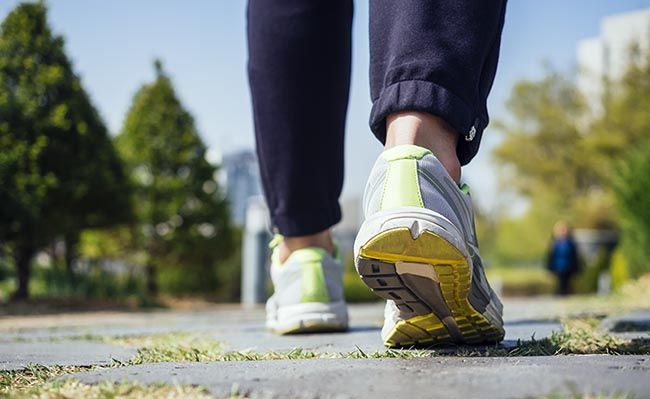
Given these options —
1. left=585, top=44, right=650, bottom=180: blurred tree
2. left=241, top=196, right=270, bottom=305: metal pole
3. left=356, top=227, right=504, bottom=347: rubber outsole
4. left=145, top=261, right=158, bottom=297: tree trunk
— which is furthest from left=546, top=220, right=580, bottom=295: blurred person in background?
left=356, top=227, right=504, bottom=347: rubber outsole

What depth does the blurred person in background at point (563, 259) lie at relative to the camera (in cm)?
1372

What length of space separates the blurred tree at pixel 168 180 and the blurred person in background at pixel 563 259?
604 cm

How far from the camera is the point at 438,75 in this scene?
1.29m

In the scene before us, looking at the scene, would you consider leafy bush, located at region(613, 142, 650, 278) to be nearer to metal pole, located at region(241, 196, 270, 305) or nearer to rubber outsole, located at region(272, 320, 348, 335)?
metal pole, located at region(241, 196, 270, 305)

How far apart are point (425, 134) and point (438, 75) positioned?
103mm

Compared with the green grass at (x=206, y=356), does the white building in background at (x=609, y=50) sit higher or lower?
higher

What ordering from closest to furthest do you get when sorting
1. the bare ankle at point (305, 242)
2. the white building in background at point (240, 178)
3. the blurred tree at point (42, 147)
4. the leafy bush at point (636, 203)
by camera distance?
the bare ankle at point (305, 242) < the leafy bush at point (636, 203) < the blurred tree at point (42, 147) < the white building in background at point (240, 178)

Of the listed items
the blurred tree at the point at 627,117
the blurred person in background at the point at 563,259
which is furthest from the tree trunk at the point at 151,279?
the blurred tree at the point at 627,117

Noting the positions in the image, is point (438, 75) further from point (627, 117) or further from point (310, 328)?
point (627, 117)

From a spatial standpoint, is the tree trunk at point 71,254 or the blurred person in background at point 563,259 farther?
the blurred person in background at point 563,259

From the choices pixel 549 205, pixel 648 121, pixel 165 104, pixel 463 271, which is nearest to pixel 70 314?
pixel 165 104

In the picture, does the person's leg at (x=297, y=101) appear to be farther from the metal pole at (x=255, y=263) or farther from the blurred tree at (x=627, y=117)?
the blurred tree at (x=627, y=117)

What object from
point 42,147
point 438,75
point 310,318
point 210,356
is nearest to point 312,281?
point 310,318

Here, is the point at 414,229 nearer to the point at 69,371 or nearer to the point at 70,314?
the point at 69,371
